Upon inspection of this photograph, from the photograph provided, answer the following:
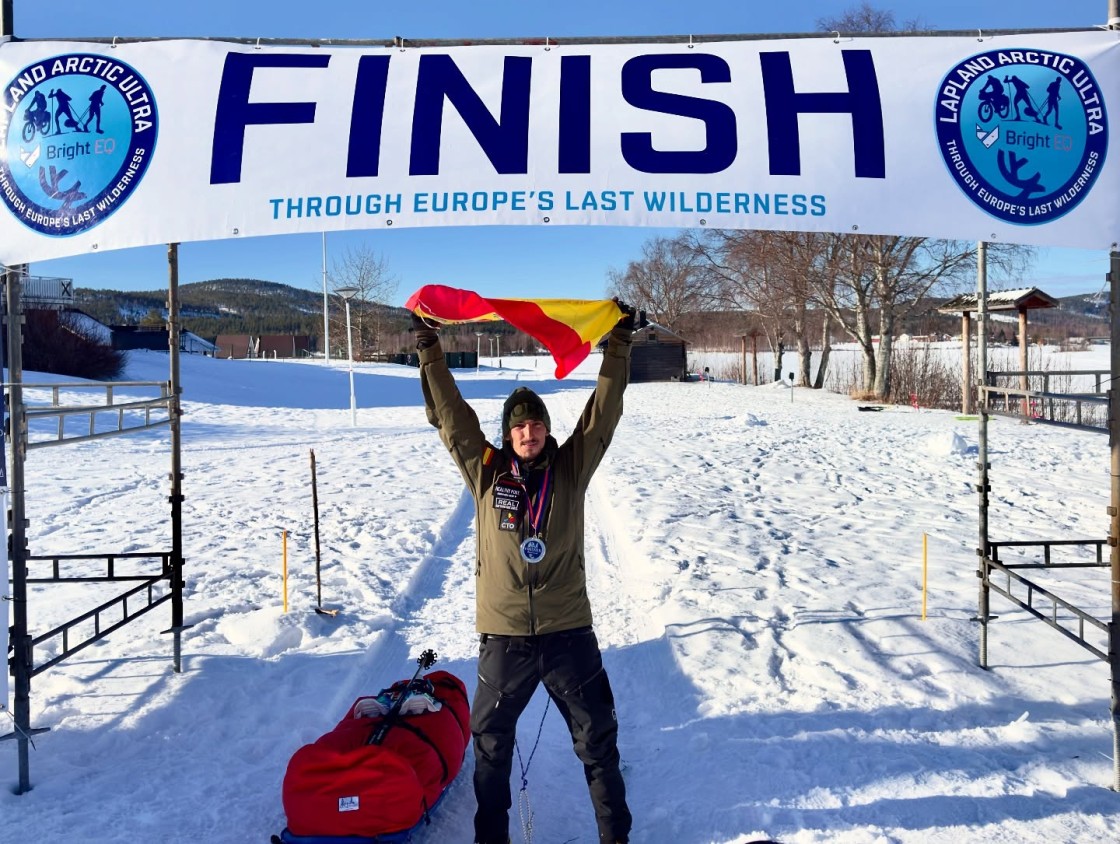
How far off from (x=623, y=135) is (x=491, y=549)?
7.55 feet

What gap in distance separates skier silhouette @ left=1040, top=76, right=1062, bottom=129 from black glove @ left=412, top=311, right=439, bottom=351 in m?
3.38

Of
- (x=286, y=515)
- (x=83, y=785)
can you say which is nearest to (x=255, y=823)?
(x=83, y=785)

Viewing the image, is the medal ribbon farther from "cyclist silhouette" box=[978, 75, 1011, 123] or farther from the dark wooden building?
the dark wooden building

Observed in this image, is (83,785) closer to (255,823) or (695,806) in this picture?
(255,823)

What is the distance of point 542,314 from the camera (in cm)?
374

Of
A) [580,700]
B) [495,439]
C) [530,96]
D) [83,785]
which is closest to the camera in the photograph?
[580,700]

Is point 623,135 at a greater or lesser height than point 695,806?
greater

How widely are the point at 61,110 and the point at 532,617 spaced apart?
12.0 feet

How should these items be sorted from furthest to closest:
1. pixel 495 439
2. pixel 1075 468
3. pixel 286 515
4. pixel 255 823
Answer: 1. pixel 495 439
2. pixel 1075 468
3. pixel 286 515
4. pixel 255 823

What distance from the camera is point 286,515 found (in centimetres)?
1046

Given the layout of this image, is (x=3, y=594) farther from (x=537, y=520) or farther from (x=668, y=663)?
(x=668, y=663)

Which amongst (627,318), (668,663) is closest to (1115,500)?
(627,318)

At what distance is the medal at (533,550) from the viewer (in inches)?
133

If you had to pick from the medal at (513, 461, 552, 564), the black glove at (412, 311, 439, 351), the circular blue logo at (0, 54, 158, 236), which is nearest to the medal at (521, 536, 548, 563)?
the medal at (513, 461, 552, 564)
